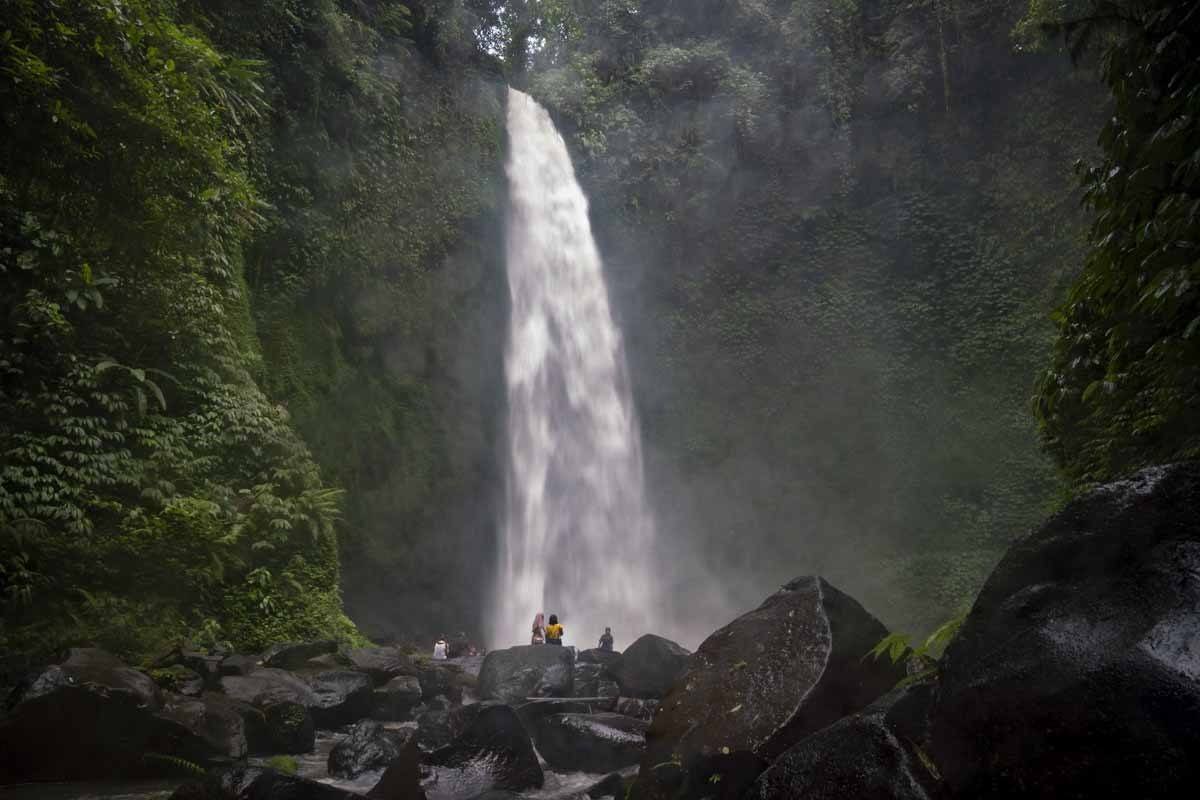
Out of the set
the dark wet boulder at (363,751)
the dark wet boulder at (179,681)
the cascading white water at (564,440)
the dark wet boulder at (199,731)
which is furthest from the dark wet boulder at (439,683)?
the cascading white water at (564,440)

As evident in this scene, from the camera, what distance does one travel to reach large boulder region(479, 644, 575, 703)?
861cm

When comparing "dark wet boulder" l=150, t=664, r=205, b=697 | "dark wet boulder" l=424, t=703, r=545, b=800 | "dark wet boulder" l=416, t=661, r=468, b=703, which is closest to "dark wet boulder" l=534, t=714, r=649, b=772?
"dark wet boulder" l=424, t=703, r=545, b=800

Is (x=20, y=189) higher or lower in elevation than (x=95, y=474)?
higher

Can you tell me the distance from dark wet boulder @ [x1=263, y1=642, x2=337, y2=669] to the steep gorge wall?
39.7ft

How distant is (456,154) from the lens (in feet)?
60.3

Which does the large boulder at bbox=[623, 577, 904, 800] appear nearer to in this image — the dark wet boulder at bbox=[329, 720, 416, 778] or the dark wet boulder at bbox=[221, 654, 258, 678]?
the dark wet boulder at bbox=[329, 720, 416, 778]

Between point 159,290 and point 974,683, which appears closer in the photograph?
point 974,683

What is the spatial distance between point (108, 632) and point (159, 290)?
470cm

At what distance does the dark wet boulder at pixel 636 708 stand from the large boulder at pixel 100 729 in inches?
142

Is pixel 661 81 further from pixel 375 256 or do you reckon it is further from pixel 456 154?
pixel 375 256

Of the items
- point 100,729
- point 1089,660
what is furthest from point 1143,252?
point 100,729

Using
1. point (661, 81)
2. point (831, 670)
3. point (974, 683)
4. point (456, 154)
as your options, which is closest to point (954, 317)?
point (661, 81)

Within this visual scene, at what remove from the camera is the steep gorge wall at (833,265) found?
57.3 feet

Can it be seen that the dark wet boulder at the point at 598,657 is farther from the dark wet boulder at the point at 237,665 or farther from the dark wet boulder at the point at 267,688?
the dark wet boulder at the point at 237,665
